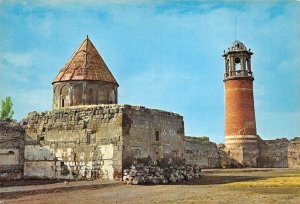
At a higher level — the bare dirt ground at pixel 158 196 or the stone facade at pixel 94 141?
the stone facade at pixel 94 141

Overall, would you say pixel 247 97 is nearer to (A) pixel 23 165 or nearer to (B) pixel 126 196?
(A) pixel 23 165

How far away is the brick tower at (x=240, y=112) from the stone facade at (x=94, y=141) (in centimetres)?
2262

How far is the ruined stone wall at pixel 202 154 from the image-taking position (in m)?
35.4

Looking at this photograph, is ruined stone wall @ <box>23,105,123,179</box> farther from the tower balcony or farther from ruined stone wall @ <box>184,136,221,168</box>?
the tower balcony

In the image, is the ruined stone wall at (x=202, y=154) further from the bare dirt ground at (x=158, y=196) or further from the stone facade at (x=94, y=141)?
the bare dirt ground at (x=158, y=196)

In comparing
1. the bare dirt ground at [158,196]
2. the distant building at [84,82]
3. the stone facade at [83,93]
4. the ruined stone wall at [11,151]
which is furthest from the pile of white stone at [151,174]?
the distant building at [84,82]

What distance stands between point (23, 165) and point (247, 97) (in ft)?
90.3

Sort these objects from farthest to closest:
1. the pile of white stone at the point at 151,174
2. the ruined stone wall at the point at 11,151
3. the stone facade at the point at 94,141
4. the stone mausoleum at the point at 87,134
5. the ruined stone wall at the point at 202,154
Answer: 1. the ruined stone wall at the point at 202,154
2. the ruined stone wall at the point at 11,151
3. the stone mausoleum at the point at 87,134
4. the stone facade at the point at 94,141
5. the pile of white stone at the point at 151,174

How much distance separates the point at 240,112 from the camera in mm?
39938

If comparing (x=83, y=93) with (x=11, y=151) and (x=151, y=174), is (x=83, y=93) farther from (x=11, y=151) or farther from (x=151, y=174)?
(x=151, y=174)

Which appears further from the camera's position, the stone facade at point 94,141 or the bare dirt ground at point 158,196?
the stone facade at point 94,141

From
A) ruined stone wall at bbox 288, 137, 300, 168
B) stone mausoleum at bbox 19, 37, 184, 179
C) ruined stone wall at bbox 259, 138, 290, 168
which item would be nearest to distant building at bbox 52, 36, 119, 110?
stone mausoleum at bbox 19, 37, 184, 179

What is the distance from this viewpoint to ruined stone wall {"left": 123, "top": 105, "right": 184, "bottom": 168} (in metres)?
15.9

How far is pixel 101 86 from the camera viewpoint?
68.2ft
